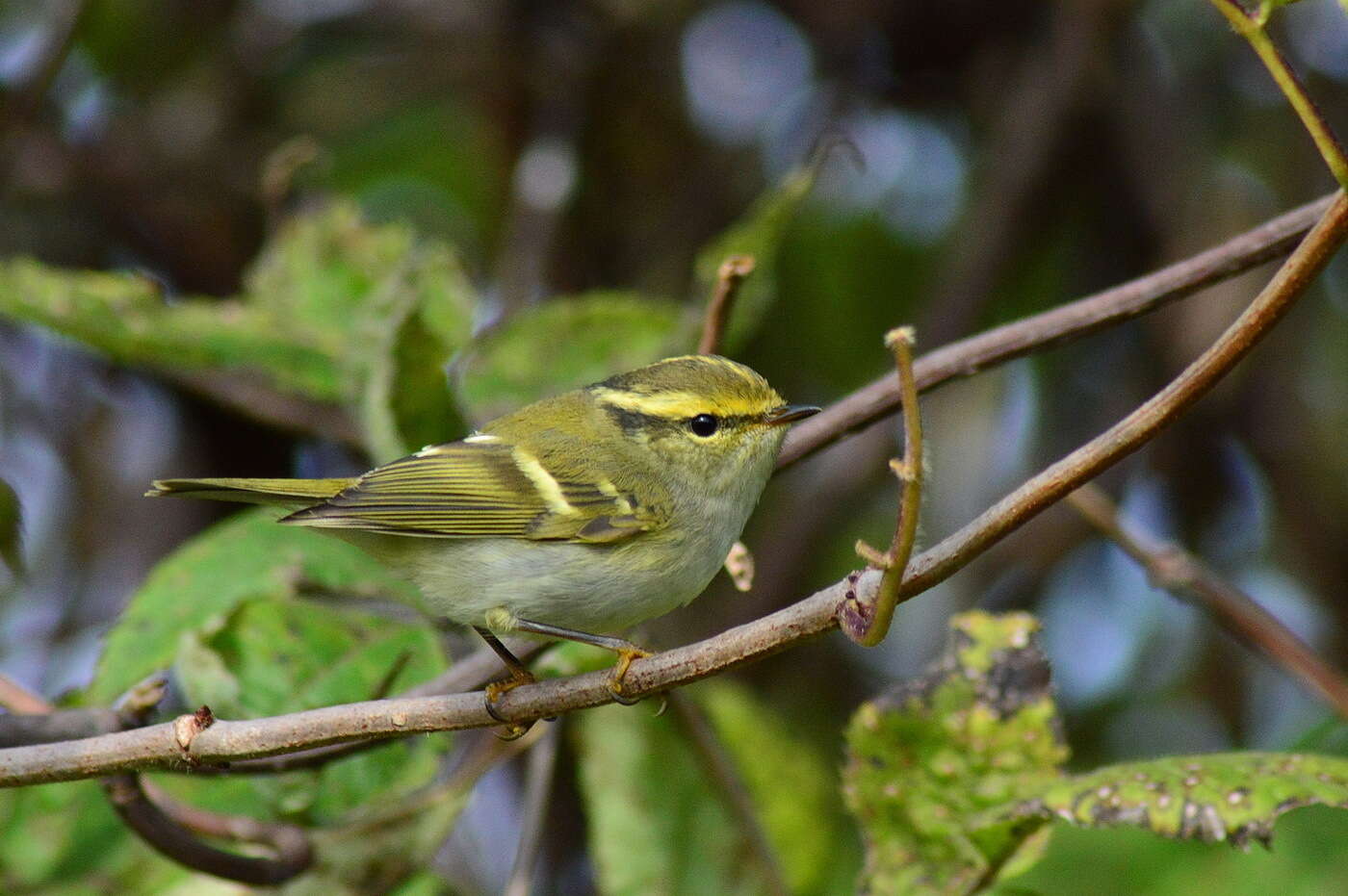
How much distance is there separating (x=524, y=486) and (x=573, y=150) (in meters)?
1.71

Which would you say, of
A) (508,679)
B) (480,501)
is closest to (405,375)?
(480,501)

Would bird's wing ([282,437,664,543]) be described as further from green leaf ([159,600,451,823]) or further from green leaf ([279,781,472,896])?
green leaf ([279,781,472,896])

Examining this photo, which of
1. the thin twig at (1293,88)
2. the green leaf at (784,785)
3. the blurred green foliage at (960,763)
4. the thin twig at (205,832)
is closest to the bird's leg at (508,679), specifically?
the thin twig at (205,832)

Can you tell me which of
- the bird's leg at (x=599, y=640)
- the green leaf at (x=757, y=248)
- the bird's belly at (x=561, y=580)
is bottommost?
the bird's leg at (x=599, y=640)

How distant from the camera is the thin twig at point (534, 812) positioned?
2.29 m

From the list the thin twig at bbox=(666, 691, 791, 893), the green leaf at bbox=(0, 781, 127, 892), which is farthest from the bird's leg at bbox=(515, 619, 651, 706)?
the green leaf at bbox=(0, 781, 127, 892)

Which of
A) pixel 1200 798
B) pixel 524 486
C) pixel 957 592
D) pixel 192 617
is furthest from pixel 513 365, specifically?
pixel 1200 798

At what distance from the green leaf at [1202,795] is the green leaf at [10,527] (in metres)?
1.44

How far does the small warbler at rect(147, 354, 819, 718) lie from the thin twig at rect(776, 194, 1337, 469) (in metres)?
0.26

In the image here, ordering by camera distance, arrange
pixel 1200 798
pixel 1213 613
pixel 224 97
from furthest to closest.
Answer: pixel 224 97 < pixel 1213 613 < pixel 1200 798

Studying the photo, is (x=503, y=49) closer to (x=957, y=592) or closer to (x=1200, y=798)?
(x=957, y=592)

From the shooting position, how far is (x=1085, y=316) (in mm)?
1901

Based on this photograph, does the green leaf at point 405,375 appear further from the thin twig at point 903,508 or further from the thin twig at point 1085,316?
the thin twig at point 903,508

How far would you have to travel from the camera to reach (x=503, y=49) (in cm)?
396
